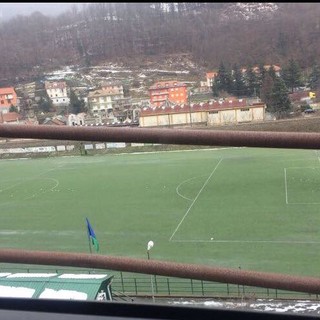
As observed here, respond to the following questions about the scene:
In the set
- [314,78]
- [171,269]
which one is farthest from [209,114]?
[171,269]

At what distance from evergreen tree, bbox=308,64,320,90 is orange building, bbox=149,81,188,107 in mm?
2404

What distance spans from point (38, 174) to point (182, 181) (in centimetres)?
511

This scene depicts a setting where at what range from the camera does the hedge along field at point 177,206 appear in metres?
8.42

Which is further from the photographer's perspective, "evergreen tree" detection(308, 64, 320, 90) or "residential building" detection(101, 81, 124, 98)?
"residential building" detection(101, 81, 124, 98)

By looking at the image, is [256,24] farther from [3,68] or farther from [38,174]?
[38,174]

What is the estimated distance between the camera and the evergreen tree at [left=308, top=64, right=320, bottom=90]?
353 centimetres

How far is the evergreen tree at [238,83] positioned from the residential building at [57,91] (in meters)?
2.71

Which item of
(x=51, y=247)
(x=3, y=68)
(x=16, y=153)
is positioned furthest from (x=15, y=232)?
(x=3, y=68)

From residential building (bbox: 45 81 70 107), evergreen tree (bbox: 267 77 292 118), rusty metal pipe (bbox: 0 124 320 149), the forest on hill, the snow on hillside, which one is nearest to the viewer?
rusty metal pipe (bbox: 0 124 320 149)

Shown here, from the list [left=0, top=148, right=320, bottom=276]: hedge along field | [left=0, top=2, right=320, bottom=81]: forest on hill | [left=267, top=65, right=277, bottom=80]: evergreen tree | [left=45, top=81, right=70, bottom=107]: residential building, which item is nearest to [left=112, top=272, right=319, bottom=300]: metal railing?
[left=0, top=2, right=320, bottom=81]: forest on hill

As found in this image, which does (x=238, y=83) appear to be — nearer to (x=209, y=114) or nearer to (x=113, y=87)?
(x=209, y=114)

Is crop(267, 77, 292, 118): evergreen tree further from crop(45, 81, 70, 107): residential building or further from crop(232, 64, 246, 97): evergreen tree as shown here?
crop(45, 81, 70, 107): residential building

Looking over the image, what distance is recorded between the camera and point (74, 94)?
21.7ft

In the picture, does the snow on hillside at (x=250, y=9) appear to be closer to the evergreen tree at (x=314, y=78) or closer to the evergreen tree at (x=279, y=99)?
the evergreen tree at (x=314, y=78)
